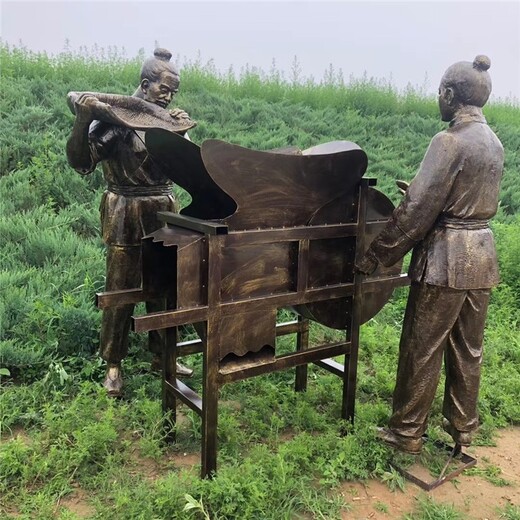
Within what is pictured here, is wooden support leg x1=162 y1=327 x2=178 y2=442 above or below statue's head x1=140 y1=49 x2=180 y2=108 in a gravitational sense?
below

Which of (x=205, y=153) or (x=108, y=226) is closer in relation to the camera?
(x=205, y=153)

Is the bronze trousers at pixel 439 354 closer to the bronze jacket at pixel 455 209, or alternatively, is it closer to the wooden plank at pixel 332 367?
the bronze jacket at pixel 455 209

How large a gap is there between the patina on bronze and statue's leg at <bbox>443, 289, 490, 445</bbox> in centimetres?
58

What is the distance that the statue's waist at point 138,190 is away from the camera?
3.57 metres

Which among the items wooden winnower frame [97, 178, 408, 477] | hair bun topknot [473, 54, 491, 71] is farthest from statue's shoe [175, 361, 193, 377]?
hair bun topknot [473, 54, 491, 71]

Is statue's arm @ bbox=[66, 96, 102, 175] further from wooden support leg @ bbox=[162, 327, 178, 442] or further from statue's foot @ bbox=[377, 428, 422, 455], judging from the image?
statue's foot @ bbox=[377, 428, 422, 455]

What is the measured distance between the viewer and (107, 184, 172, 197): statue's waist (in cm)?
357

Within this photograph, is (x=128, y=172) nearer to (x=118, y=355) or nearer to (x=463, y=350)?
(x=118, y=355)

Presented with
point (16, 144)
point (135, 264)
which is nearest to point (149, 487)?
point (135, 264)

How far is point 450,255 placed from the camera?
9.38 feet

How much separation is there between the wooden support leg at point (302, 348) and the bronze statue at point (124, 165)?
978 millimetres

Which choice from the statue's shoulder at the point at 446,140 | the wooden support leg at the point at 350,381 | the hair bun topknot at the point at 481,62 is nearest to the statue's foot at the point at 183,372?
the wooden support leg at the point at 350,381

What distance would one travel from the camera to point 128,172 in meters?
A: 3.50

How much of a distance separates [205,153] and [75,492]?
1.86 m
